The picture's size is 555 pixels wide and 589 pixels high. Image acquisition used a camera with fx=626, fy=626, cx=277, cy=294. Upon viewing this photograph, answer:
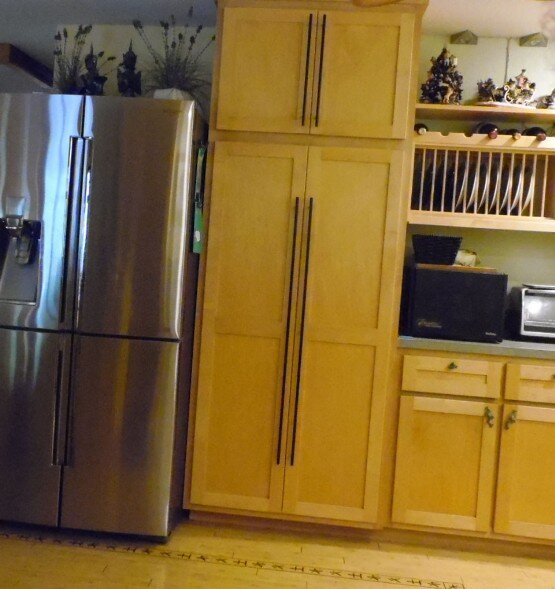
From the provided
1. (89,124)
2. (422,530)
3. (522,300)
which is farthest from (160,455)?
(522,300)

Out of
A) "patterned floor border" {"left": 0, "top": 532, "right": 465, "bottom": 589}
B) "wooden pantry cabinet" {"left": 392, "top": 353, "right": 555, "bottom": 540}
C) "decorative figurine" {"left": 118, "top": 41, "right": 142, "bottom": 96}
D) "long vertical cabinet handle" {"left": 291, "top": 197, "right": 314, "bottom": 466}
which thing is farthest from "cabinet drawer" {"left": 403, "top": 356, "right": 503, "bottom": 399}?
"decorative figurine" {"left": 118, "top": 41, "right": 142, "bottom": 96}

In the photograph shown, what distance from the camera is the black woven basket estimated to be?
8.85ft

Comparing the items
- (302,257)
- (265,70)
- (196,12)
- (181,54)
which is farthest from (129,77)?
(302,257)

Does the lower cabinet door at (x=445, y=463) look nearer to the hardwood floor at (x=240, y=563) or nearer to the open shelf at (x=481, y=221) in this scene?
the hardwood floor at (x=240, y=563)

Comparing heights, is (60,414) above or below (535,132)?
below

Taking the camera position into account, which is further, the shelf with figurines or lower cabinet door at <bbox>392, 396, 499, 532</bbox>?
the shelf with figurines

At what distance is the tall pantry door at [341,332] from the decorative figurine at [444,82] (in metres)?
0.55

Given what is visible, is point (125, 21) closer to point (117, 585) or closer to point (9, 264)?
point (9, 264)

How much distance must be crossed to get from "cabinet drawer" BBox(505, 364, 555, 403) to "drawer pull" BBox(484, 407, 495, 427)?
91mm

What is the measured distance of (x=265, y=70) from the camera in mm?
2529

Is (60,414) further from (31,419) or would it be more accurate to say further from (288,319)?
(288,319)

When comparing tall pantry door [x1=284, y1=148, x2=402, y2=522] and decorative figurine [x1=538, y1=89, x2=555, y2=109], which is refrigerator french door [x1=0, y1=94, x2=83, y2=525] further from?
decorative figurine [x1=538, y1=89, x2=555, y2=109]

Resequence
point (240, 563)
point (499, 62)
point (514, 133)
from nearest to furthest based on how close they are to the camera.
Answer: point (240, 563) → point (514, 133) → point (499, 62)

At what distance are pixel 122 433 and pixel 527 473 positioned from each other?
5.31 feet
